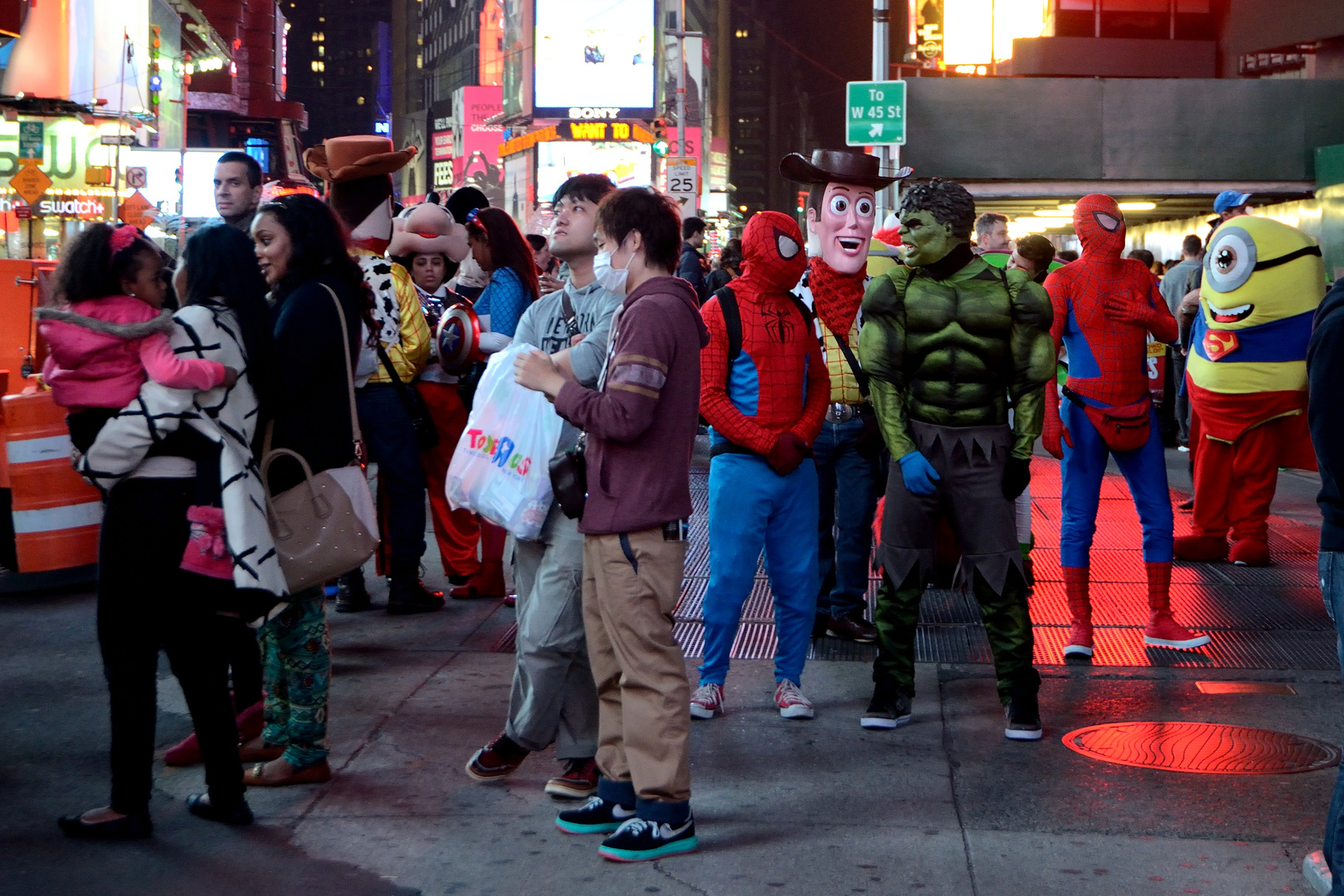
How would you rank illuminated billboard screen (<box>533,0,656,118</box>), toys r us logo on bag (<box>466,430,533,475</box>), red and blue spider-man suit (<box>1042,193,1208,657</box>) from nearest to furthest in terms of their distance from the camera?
toys r us logo on bag (<box>466,430,533,475</box>) → red and blue spider-man suit (<box>1042,193,1208,657</box>) → illuminated billboard screen (<box>533,0,656,118</box>)

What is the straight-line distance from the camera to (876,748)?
17.3 feet

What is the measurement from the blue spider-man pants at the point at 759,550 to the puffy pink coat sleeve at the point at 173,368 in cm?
208

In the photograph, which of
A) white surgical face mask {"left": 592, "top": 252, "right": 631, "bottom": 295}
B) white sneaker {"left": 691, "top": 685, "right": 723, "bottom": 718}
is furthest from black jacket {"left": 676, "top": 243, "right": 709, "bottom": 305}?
white surgical face mask {"left": 592, "top": 252, "right": 631, "bottom": 295}

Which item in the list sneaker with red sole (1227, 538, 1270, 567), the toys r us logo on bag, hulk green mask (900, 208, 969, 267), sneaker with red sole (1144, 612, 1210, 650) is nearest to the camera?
the toys r us logo on bag

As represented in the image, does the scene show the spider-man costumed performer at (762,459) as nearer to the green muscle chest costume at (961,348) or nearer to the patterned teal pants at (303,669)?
the green muscle chest costume at (961,348)

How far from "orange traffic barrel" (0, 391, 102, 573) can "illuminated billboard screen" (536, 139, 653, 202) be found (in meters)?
65.6

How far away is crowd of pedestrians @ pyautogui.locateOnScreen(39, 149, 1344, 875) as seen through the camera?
410cm

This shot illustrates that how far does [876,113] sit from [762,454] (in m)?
12.8

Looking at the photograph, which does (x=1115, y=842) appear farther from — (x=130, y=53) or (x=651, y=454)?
(x=130, y=53)

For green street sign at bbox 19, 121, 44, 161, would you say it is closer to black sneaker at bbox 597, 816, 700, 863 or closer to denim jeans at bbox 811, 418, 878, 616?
denim jeans at bbox 811, 418, 878, 616

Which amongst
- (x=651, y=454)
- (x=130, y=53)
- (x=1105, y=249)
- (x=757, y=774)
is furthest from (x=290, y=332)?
(x=130, y=53)

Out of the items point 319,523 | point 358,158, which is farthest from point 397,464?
point 319,523

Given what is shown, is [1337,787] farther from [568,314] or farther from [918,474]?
[568,314]

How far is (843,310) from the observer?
657 centimetres
